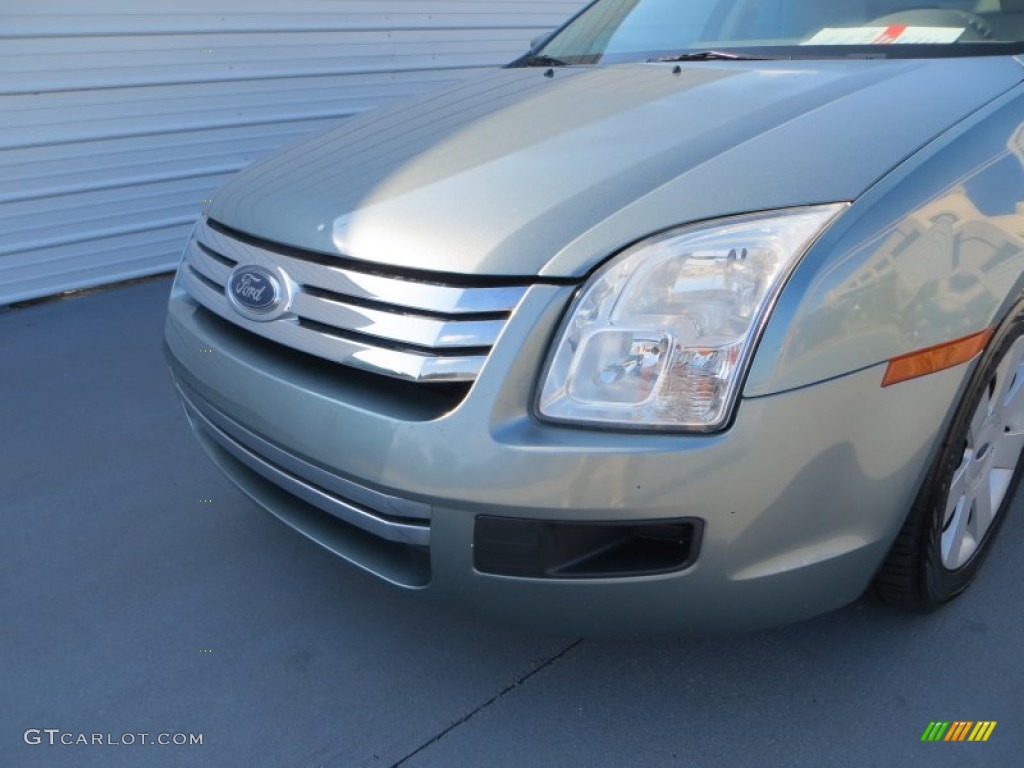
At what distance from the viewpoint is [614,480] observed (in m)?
1.49

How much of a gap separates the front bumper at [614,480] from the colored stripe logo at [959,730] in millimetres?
323

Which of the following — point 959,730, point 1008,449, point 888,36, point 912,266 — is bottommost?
point 959,730

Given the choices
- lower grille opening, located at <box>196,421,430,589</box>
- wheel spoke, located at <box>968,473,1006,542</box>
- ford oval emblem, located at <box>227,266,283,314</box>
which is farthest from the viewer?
wheel spoke, located at <box>968,473,1006,542</box>

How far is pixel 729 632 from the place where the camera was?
169 cm

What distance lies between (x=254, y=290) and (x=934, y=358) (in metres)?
1.30

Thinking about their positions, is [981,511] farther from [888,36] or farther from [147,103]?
[147,103]

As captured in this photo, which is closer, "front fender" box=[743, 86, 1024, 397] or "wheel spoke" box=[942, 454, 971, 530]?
"front fender" box=[743, 86, 1024, 397]

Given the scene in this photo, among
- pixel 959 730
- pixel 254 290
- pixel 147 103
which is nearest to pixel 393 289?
pixel 254 290

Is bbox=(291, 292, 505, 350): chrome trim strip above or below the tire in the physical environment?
above

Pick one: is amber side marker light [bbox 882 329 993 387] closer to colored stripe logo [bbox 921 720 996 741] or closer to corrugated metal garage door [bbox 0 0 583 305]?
colored stripe logo [bbox 921 720 996 741]

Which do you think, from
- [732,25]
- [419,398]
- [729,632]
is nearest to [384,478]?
[419,398]

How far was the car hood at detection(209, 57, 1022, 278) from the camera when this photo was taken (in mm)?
1610

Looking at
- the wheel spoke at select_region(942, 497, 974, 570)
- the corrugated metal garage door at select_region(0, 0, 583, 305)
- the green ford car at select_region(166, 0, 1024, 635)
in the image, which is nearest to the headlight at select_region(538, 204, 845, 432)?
the green ford car at select_region(166, 0, 1024, 635)

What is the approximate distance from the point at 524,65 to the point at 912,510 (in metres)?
1.87
